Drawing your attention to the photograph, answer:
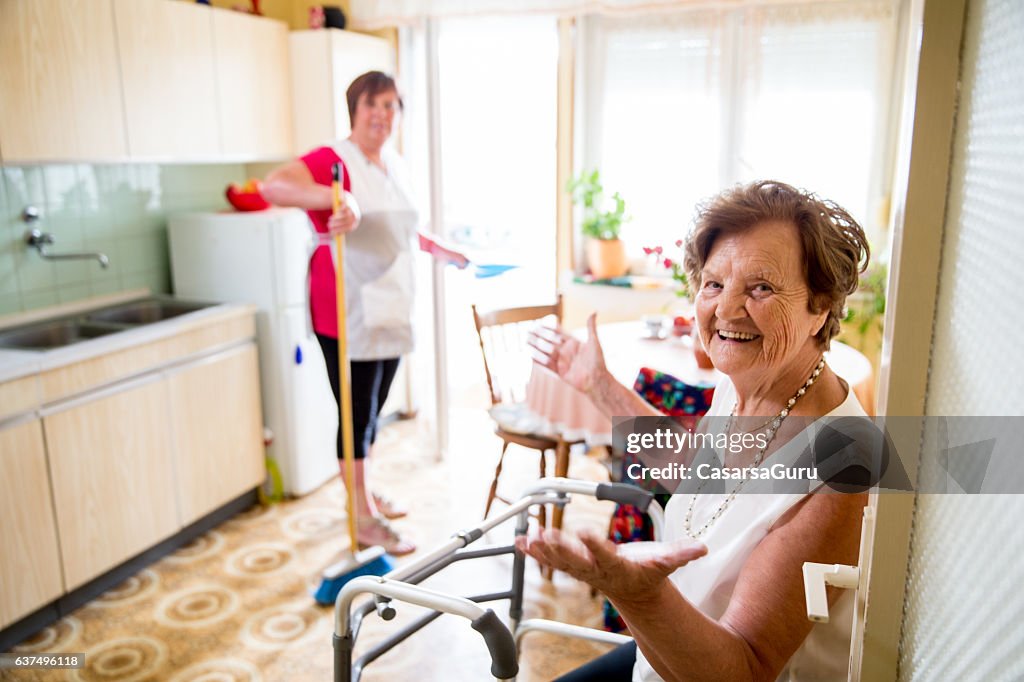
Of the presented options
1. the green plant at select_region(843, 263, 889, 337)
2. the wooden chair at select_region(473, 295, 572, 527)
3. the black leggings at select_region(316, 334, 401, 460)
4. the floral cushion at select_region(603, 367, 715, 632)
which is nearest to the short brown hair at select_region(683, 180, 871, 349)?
the floral cushion at select_region(603, 367, 715, 632)

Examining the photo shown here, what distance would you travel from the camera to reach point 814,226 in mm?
1076

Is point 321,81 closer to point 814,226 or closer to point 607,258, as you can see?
point 607,258

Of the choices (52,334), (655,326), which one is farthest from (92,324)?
(655,326)

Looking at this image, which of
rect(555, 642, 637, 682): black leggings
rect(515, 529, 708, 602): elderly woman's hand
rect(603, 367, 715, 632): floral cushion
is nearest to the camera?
rect(515, 529, 708, 602): elderly woman's hand

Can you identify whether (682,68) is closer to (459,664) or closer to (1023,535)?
(459,664)

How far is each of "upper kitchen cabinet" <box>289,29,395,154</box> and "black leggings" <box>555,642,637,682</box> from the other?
2.81m

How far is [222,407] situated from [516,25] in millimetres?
2334

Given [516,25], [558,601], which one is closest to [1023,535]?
[558,601]

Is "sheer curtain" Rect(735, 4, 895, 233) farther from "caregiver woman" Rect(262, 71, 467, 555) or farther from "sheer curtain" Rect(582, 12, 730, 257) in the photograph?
"caregiver woman" Rect(262, 71, 467, 555)

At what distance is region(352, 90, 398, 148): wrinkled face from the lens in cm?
267

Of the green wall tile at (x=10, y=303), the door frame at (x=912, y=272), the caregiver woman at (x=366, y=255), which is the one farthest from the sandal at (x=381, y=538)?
the door frame at (x=912, y=272)

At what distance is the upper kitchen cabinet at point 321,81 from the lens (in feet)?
11.6

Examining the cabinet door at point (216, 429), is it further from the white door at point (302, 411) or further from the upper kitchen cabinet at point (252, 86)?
the upper kitchen cabinet at point (252, 86)

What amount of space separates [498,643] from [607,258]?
3080 millimetres
